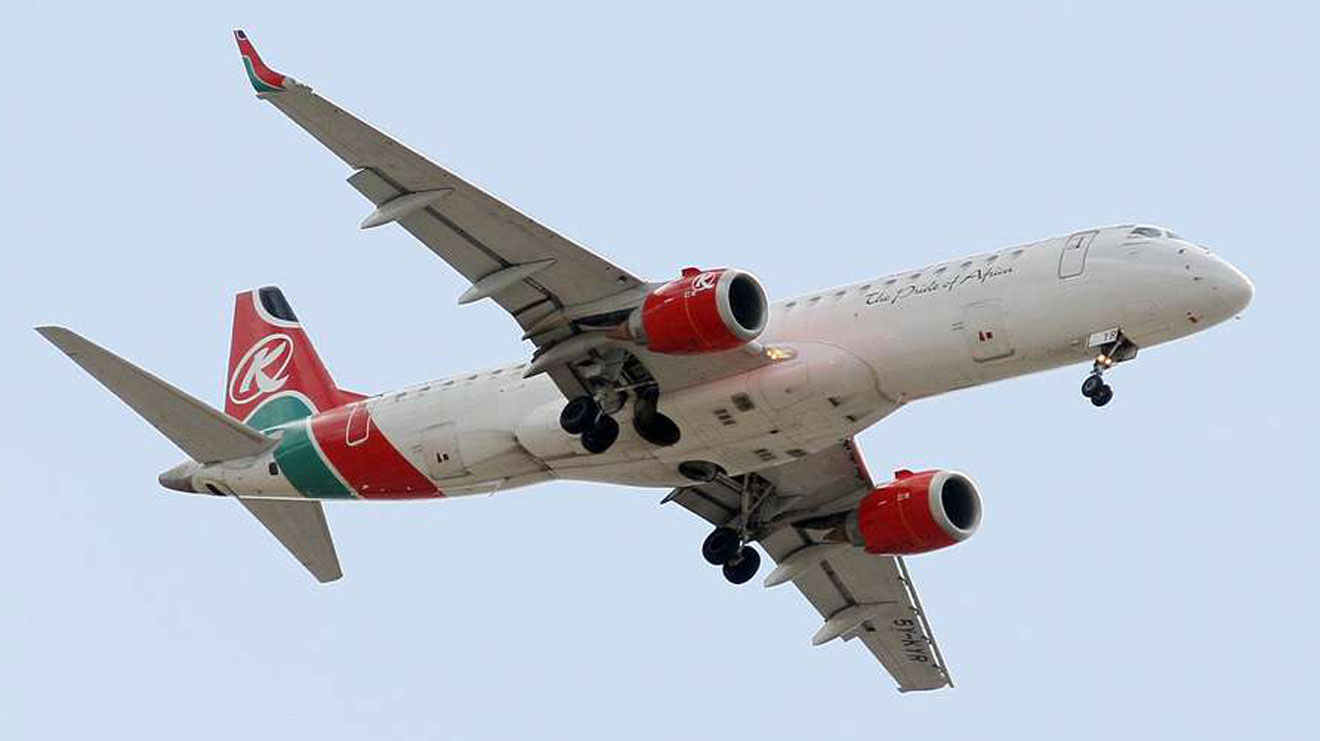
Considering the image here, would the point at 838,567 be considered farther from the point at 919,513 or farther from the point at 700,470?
the point at 700,470

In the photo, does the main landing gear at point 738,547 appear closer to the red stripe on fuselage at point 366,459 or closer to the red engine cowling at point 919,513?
the red engine cowling at point 919,513

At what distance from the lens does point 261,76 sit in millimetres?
37656

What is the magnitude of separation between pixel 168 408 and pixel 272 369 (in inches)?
180

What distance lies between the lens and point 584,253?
4128 cm

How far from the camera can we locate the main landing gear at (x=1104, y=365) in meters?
39.5

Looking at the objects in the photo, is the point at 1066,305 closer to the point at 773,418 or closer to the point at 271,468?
the point at 773,418

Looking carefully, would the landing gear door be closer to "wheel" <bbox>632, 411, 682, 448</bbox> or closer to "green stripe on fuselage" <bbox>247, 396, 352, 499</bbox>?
"wheel" <bbox>632, 411, 682, 448</bbox>

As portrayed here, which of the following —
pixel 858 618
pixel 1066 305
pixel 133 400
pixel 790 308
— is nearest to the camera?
pixel 1066 305

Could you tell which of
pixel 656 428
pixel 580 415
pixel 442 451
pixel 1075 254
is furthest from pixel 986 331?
pixel 442 451

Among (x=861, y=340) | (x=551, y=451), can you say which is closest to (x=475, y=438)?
(x=551, y=451)

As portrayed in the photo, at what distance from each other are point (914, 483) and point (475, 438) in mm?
9095

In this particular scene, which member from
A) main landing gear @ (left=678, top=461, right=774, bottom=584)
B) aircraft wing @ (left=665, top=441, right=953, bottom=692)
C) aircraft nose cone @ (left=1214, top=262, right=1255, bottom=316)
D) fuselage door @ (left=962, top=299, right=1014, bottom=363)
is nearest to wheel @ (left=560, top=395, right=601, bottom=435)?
aircraft wing @ (left=665, top=441, right=953, bottom=692)

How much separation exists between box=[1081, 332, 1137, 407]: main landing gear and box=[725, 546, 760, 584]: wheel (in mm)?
10433

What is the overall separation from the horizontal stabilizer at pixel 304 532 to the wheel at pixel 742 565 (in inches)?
335
